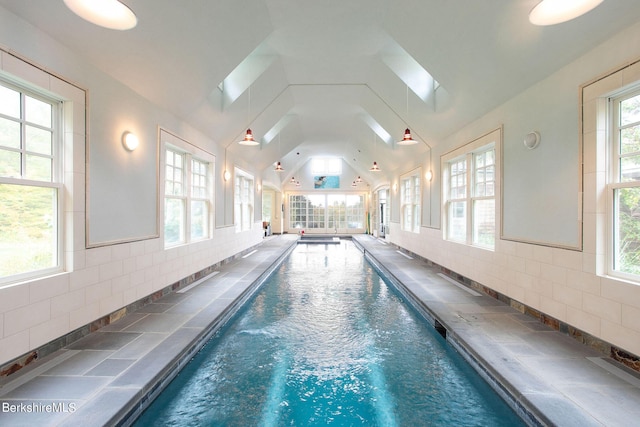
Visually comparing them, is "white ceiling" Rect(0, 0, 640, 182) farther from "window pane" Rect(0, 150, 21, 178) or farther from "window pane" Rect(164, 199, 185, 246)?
"window pane" Rect(164, 199, 185, 246)

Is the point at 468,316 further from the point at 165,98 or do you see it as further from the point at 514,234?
the point at 165,98

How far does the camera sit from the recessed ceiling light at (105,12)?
1.93 meters

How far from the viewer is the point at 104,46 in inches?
109

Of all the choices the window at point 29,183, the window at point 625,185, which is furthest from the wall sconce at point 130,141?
the window at point 625,185

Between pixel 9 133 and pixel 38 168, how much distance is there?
31 cm

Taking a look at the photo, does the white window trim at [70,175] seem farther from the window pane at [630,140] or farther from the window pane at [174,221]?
the window pane at [630,140]

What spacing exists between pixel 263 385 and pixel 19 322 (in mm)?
1777

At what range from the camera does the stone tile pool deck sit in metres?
1.75

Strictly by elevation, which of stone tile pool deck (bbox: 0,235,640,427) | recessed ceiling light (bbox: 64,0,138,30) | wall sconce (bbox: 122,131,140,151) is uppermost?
recessed ceiling light (bbox: 64,0,138,30)

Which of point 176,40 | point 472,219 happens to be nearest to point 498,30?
point 472,219

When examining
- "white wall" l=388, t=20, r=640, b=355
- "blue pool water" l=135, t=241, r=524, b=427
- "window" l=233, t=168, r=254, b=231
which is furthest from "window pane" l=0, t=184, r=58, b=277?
"window" l=233, t=168, r=254, b=231

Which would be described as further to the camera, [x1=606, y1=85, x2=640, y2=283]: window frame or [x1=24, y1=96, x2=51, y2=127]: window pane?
[x1=606, y1=85, x2=640, y2=283]: window frame

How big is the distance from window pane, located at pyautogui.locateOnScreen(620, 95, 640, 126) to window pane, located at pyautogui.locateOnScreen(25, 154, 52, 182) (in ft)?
15.6

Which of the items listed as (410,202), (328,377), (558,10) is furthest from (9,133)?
(410,202)
